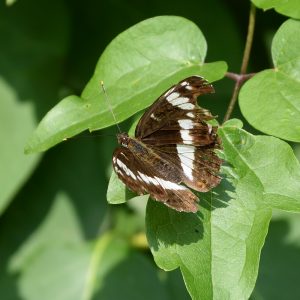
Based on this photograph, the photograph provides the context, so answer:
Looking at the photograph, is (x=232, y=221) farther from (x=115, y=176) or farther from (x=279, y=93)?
(x=279, y=93)

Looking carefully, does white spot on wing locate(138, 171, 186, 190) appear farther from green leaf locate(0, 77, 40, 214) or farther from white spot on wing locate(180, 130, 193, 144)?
green leaf locate(0, 77, 40, 214)

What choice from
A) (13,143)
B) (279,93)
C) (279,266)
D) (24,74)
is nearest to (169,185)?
(279,93)

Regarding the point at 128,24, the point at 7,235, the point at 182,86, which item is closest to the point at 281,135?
the point at 182,86

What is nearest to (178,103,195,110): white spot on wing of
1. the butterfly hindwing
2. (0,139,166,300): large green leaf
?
the butterfly hindwing

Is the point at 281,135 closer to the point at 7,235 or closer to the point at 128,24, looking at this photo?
the point at 128,24

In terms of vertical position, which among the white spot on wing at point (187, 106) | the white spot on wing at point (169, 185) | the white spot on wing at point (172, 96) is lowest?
the white spot on wing at point (169, 185)

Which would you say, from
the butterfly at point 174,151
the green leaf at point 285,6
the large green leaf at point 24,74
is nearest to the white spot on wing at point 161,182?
the butterfly at point 174,151

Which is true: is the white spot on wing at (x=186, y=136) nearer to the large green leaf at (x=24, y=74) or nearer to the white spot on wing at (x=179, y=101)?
the white spot on wing at (x=179, y=101)
